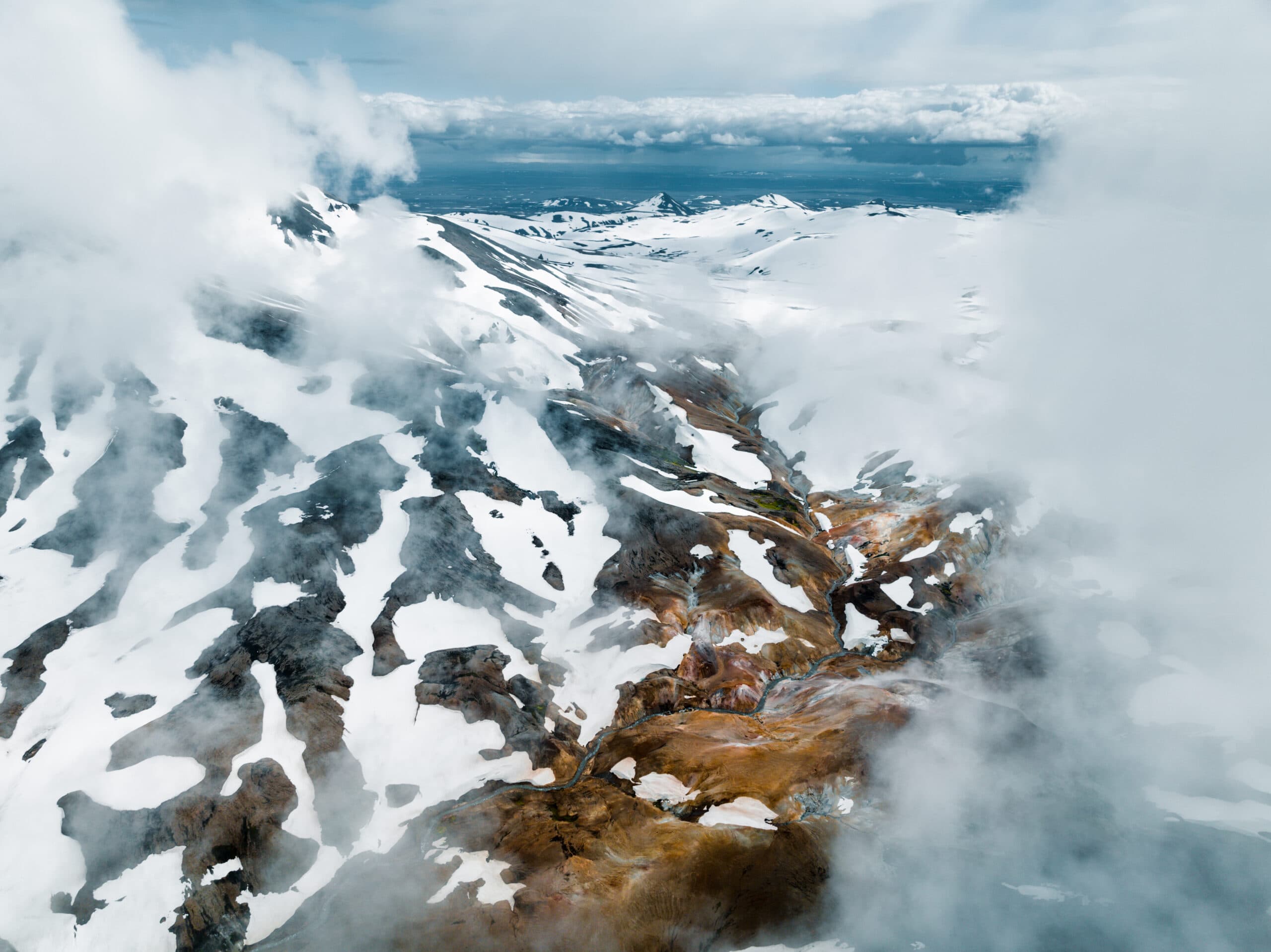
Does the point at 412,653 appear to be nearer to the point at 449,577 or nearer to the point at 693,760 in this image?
the point at 449,577

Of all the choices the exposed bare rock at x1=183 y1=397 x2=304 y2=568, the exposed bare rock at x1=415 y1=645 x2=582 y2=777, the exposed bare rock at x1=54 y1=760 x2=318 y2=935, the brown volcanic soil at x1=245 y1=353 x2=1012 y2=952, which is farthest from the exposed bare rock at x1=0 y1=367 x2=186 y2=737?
the brown volcanic soil at x1=245 y1=353 x2=1012 y2=952

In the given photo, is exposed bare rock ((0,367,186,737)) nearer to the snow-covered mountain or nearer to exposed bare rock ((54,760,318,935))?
the snow-covered mountain

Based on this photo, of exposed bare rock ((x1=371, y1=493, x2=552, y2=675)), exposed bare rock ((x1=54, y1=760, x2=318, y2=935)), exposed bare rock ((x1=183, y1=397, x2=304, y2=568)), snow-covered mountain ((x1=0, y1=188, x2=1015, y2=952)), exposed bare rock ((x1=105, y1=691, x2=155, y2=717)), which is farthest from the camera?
exposed bare rock ((x1=183, y1=397, x2=304, y2=568))

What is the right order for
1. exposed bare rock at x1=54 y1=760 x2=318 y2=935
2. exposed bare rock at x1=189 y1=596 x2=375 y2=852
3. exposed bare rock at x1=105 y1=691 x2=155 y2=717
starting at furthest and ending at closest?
exposed bare rock at x1=105 y1=691 x2=155 y2=717 < exposed bare rock at x1=189 y1=596 x2=375 y2=852 < exposed bare rock at x1=54 y1=760 x2=318 y2=935

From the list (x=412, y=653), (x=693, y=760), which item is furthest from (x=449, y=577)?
(x=693, y=760)

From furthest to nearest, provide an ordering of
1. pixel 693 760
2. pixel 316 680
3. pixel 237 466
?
pixel 237 466
pixel 316 680
pixel 693 760

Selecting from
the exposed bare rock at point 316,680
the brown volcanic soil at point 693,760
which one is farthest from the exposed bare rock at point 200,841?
the brown volcanic soil at point 693,760

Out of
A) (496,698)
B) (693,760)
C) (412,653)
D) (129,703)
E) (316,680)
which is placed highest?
(129,703)

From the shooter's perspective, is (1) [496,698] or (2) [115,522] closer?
(1) [496,698]
